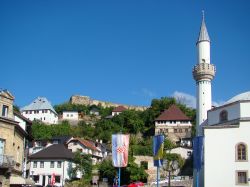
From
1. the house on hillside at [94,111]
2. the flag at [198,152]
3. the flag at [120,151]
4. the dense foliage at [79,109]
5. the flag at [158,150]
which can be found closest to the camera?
the flag at [120,151]

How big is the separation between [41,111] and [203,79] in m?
86.5

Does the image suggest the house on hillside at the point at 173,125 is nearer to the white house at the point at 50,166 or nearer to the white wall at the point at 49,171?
the white house at the point at 50,166

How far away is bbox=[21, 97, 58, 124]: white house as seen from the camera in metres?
136

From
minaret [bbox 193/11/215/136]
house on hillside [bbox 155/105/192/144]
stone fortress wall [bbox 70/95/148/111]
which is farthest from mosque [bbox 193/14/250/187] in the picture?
stone fortress wall [bbox 70/95/148/111]

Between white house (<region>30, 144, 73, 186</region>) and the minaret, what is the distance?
25419mm

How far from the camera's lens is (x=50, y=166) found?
72312 mm

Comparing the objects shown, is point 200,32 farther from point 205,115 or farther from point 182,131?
point 182,131

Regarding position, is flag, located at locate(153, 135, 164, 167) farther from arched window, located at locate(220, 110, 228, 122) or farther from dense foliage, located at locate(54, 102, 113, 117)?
dense foliage, located at locate(54, 102, 113, 117)

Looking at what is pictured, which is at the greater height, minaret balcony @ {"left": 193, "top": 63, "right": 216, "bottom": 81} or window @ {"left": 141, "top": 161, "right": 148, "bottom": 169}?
minaret balcony @ {"left": 193, "top": 63, "right": 216, "bottom": 81}

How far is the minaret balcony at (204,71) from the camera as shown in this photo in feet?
195

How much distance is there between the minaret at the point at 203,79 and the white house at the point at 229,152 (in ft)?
32.2

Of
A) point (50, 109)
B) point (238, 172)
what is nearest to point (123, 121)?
point (50, 109)

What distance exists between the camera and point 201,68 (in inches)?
2344

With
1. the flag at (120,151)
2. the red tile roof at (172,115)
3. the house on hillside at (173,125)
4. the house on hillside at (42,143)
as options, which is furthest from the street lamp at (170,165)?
the flag at (120,151)
